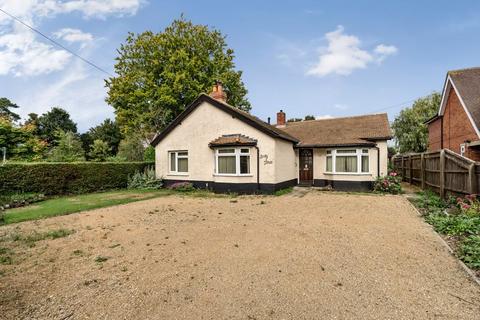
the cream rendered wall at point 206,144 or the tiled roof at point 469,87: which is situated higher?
the tiled roof at point 469,87

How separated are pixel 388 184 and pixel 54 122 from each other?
52015 millimetres

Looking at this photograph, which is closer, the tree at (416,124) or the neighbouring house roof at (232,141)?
the neighbouring house roof at (232,141)

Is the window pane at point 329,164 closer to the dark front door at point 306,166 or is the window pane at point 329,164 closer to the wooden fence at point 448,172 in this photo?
the dark front door at point 306,166

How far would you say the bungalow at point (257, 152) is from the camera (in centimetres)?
1345

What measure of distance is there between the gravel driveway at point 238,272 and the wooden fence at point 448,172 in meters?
3.14

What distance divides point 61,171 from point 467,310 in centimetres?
1639

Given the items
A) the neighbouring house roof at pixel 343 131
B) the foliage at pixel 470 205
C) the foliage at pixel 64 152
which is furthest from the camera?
the foliage at pixel 64 152

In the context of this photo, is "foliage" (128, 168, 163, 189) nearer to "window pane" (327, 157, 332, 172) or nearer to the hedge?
→ the hedge

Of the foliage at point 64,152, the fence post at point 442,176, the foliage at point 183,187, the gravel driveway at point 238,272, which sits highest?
the foliage at point 64,152

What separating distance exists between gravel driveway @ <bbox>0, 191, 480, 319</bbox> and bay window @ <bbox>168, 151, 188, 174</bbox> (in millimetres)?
8488

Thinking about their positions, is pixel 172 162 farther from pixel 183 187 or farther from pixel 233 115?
pixel 233 115

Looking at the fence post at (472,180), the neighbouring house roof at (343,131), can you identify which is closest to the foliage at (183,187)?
the neighbouring house roof at (343,131)

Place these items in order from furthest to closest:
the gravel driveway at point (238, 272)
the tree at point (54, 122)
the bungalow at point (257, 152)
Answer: the tree at point (54, 122) < the bungalow at point (257, 152) < the gravel driveway at point (238, 272)

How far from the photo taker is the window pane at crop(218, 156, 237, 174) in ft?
45.2
